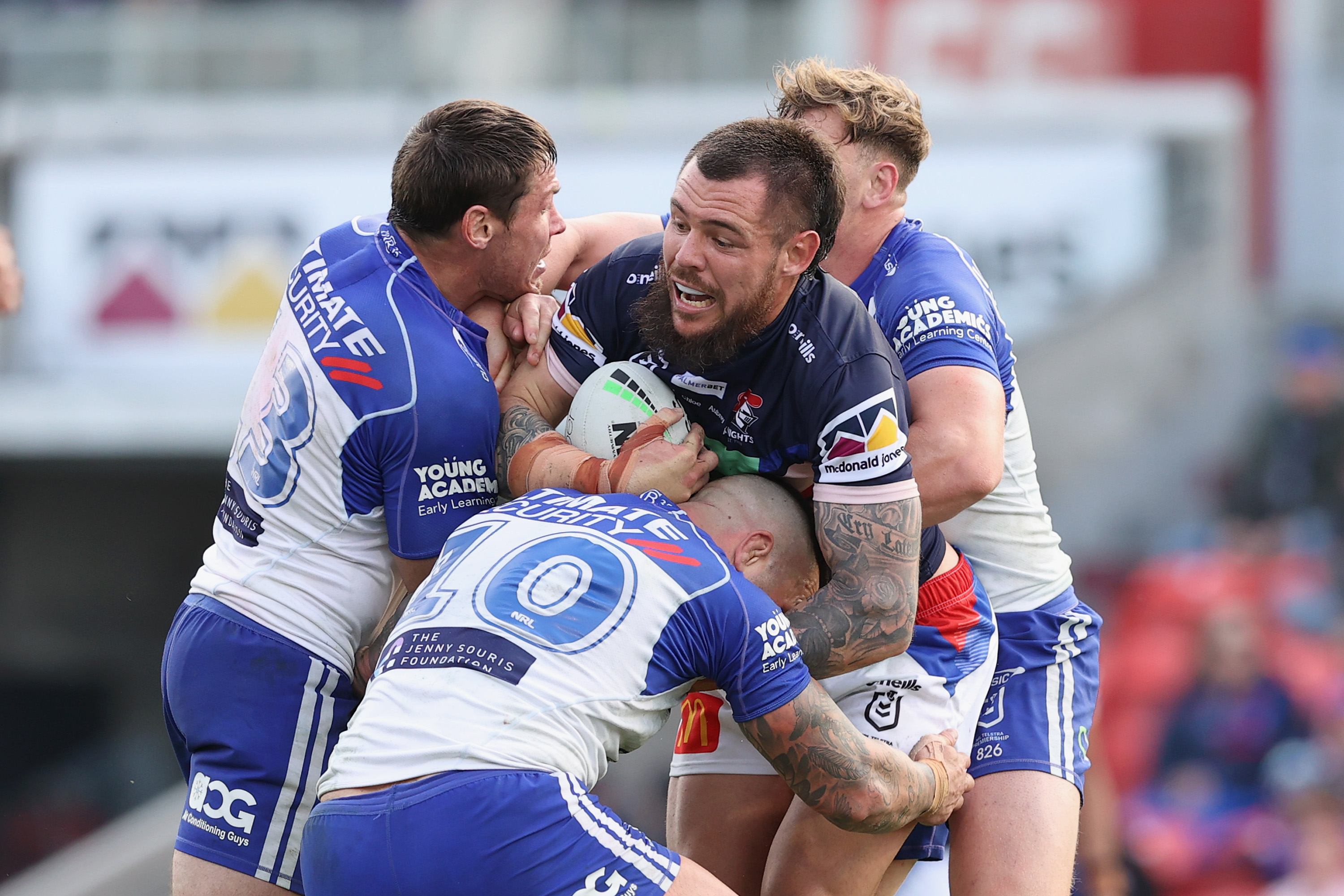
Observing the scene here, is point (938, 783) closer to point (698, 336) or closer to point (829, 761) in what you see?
point (829, 761)

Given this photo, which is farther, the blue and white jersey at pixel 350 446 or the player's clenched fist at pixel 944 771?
the player's clenched fist at pixel 944 771

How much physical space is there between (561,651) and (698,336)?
40.0 inches

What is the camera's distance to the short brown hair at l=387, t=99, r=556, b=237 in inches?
157

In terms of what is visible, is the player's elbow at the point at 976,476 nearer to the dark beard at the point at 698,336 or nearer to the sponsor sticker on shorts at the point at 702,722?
the dark beard at the point at 698,336

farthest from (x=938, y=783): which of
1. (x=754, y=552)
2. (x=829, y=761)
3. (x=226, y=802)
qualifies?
(x=226, y=802)

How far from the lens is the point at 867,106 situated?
460cm

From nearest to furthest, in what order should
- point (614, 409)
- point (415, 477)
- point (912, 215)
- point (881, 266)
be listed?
point (415, 477) → point (614, 409) → point (881, 266) → point (912, 215)

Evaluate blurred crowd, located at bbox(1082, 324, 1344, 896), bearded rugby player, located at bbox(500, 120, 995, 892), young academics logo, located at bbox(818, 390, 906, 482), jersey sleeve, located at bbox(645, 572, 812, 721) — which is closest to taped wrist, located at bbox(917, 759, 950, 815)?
bearded rugby player, located at bbox(500, 120, 995, 892)

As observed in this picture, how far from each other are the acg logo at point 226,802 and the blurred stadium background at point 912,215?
24.2ft

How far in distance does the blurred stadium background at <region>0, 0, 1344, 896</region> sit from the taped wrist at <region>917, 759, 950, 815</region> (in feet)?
23.3

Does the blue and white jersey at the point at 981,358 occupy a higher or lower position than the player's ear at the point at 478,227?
lower

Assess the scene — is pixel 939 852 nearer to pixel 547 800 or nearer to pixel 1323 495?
pixel 547 800

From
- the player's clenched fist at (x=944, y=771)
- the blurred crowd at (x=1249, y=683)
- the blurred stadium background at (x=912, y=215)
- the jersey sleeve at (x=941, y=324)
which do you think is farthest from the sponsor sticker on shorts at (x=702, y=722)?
the blurred stadium background at (x=912, y=215)

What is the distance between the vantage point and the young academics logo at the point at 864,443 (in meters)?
3.81
